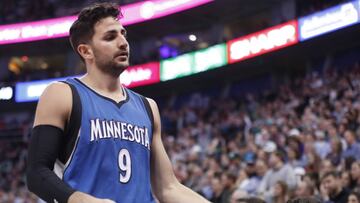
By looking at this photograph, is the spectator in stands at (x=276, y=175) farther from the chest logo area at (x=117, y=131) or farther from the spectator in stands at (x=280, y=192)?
the chest logo area at (x=117, y=131)

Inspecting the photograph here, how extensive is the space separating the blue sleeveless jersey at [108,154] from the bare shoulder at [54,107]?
0.07m

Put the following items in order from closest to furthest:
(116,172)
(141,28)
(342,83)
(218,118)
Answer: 1. (116,172)
2. (342,83)
3. (218,118)
4. (141,28)

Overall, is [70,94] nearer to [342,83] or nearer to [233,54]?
Result: [342,83]

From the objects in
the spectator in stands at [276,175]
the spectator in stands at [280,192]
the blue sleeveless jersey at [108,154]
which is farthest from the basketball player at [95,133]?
the spectator in stands at [276,175]

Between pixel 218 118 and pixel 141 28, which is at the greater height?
pixel 141 28

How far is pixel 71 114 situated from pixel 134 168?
0.36m

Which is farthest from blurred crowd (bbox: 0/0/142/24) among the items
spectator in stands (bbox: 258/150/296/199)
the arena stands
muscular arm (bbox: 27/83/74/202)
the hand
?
the hand

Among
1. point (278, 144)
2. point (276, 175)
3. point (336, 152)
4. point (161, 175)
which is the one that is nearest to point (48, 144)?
point (161, 175)

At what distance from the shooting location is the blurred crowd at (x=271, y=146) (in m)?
7.84

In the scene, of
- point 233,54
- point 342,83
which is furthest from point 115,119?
point 233,54

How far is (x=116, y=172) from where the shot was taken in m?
2.49

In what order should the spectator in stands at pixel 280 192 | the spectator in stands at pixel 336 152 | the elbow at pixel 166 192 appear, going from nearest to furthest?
the elbow at pixel 166 192, the spectator in stands at pixel 280 192, the spectator in stands at pixel 336 152

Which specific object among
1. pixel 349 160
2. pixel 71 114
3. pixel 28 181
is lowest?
pixel 28 181

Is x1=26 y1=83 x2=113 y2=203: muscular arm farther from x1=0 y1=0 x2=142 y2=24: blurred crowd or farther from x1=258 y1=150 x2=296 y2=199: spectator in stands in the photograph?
x1=0 y1=0 x2=142 y2=24: blurred crowd
